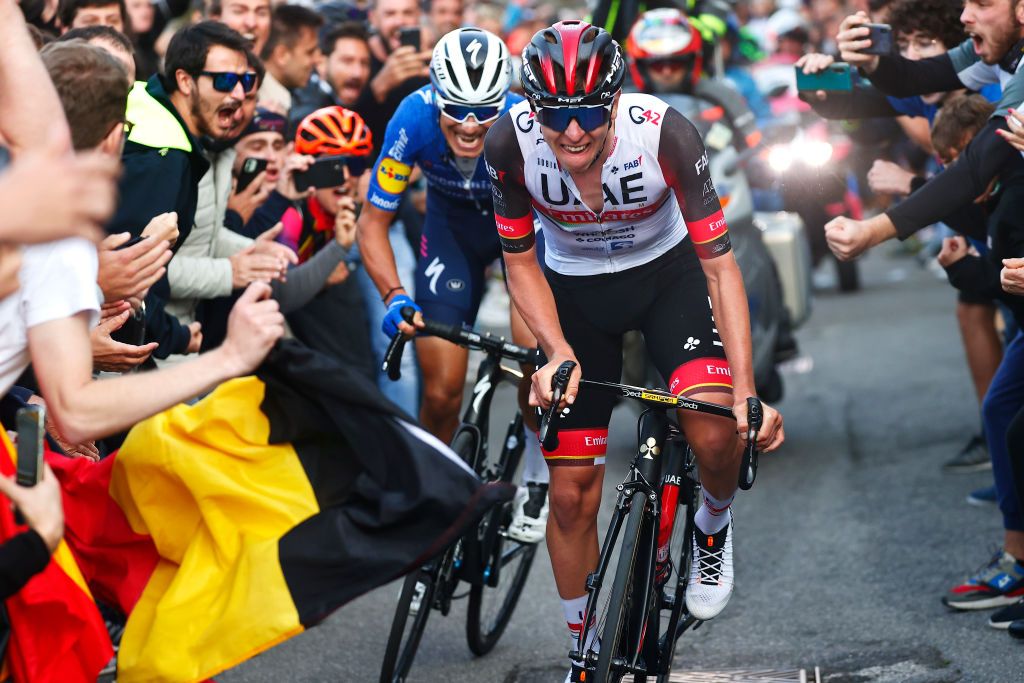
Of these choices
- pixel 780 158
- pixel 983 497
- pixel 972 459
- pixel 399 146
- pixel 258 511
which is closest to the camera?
pixel 258 511

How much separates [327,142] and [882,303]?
28.9 ft

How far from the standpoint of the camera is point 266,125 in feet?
22.5

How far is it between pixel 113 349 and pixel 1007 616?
352cm

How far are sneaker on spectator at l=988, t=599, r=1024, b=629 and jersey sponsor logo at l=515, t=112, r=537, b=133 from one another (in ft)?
8.79

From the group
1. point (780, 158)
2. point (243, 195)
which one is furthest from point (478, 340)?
point (780, 158)

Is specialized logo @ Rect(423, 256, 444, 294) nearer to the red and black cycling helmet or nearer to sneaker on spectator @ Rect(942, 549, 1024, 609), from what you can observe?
the red and black cycling helmet

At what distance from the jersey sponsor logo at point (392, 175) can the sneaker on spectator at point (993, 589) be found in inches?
114

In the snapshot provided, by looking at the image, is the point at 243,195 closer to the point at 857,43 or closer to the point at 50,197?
the point at 857,43

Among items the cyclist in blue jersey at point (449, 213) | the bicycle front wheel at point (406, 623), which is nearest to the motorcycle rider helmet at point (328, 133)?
the cyclist in blue jersey at point (449, 213)

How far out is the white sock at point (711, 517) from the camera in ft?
16.1

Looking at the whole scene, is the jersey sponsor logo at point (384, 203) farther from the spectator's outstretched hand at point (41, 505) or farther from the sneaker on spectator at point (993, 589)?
the spectator's outstretched hand at point (41, 505)

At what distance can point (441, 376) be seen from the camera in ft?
19.6

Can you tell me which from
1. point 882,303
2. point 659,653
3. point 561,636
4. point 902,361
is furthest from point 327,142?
point 882,303

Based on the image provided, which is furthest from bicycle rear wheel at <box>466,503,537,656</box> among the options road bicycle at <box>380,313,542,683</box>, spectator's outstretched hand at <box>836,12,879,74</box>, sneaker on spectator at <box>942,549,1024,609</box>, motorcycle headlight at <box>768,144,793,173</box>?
motorcycle headlight at <box>768,144,793,173</box>
